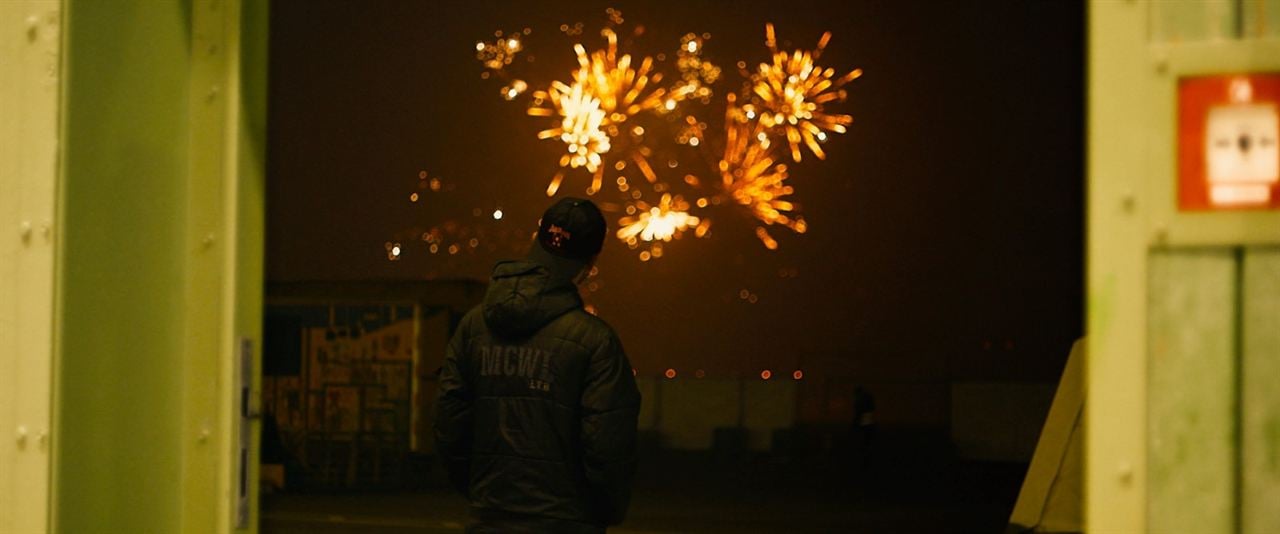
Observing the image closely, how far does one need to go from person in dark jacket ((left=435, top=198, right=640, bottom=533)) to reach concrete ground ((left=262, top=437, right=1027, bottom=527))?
35.3 feet

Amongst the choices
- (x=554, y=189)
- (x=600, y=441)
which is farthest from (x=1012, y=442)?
(x=600, y=441)

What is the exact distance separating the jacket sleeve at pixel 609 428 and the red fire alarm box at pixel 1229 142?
5.76ft

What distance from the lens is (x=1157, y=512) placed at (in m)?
2.12

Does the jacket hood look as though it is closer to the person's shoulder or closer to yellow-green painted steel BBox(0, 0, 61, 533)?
the person's shoulder

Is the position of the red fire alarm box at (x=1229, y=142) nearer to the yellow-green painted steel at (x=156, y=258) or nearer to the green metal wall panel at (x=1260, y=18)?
the green metal wall panel at (x=1260, y=18)

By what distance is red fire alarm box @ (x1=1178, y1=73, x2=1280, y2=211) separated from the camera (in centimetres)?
206

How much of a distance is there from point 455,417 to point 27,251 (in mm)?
1326

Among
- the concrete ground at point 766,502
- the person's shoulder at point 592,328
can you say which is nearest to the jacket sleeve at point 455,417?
the person's shoulder at point 592,328

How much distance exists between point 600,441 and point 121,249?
125 centimetres

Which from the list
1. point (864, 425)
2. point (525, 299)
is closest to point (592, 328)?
point (525, 299)

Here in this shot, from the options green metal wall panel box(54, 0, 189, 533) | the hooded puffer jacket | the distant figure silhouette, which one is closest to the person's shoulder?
the hooded puffer jacket

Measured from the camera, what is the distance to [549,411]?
3.63m

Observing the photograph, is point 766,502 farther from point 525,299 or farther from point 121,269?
point 121,269

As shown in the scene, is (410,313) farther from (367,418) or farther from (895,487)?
(895,487)
